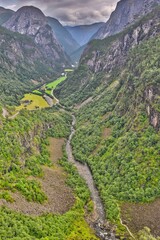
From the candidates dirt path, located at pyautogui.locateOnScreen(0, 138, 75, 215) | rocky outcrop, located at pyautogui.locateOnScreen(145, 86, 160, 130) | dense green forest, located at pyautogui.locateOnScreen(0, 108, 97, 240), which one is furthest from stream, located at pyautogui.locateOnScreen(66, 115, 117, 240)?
rocky outcrop, located at pyautogui.locateOnScreen(145, 86, 160, 130)

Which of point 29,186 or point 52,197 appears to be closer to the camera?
point 29,186

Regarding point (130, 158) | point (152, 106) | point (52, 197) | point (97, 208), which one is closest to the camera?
point (97, 208)

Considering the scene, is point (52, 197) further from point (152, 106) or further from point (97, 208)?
point (152, 106)

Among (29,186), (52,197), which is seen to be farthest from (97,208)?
(29,186)

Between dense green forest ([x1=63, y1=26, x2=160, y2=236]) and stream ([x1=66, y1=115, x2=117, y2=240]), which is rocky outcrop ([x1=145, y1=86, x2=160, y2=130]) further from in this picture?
stream ([x1=66, y1=115, x2=117, y2=240])

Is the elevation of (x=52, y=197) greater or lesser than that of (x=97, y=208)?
greater

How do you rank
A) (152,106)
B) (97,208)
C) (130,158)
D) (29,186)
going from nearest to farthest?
(97,208) → (29,186) → (130,158) → (152,106)

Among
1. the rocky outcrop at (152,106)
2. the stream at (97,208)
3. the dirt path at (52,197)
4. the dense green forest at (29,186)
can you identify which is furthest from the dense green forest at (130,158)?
the dirt path at (52,197)

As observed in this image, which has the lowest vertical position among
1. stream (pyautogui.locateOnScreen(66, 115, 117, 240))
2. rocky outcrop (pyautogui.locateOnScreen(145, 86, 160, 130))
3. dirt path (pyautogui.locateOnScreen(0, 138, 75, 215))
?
stream (pyautogui.locateOnScreen(66, 115, 117, 240))

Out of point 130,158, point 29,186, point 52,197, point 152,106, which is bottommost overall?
point 130,158
